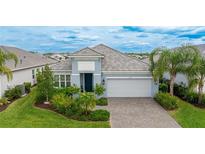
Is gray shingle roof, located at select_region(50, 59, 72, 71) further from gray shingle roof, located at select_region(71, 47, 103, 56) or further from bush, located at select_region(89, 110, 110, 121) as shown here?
bush, located at select_region(89, 110, 110, 121)

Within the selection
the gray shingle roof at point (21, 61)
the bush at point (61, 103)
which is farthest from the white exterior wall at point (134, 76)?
the gray shingle roof at point (21, 61)

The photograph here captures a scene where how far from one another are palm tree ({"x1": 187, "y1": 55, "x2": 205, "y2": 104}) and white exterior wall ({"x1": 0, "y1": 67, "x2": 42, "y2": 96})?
16472 mm

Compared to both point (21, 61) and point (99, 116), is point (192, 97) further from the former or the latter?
point (21, 61)

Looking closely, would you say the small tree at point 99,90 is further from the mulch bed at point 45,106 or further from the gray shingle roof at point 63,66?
the mulch bed at point 45,106

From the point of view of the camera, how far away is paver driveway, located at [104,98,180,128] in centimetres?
1183

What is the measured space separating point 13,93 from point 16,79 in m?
2.85

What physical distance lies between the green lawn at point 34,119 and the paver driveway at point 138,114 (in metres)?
1.48

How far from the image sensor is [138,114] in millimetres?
13805

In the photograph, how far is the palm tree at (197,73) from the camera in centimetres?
1532

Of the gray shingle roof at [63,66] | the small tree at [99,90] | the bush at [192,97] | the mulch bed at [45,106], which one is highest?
the gray shingle roof at [63,66]

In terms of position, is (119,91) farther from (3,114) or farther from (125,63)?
(3,114)

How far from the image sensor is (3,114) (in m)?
13.2

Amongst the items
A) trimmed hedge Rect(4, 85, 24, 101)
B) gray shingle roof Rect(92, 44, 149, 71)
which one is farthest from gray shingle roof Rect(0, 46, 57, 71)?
gray shingle roof Rect(92, 44, 149, 71)

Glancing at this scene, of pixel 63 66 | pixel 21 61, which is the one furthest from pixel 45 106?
pixel 21 61
